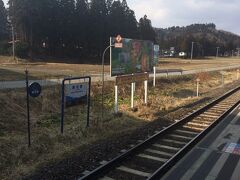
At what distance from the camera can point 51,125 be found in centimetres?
1611

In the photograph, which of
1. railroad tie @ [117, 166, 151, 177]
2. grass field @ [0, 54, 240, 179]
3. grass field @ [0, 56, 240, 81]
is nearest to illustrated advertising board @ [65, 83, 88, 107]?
grass field @ [0, 54, 240, 179]

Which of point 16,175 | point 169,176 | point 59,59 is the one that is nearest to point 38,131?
point 16,175

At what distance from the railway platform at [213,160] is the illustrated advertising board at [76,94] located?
468 cm

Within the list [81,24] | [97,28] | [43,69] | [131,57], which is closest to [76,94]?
[131,57]

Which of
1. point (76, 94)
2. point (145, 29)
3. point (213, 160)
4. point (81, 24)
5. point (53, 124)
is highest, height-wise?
point (145, 29)

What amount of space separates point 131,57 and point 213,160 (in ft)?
29.4

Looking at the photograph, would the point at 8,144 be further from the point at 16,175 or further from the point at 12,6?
the point at 12,6

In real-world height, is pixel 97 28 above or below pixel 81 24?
below

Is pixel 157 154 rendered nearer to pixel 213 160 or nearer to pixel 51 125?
pixel 213 160

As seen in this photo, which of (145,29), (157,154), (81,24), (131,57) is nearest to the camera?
(157,154)

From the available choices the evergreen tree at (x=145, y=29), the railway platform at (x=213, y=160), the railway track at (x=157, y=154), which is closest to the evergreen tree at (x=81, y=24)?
the evergreen tree at (x=145, y=29)

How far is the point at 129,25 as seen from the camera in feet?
318

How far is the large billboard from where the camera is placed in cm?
1722

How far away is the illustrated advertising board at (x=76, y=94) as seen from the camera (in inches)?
536
